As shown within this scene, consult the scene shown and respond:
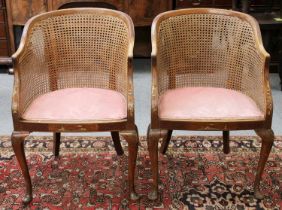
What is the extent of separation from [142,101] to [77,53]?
1089 millimetres

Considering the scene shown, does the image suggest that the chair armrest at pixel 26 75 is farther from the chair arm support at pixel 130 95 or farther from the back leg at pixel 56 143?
the chair arm support at pixel 130 95

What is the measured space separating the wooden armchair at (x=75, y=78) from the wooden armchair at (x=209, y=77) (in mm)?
164

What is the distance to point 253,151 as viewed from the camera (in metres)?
2.55

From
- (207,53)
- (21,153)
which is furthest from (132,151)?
(207,53)

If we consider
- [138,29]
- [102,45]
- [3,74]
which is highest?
[102,45]

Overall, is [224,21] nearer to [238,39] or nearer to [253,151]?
[238,39]

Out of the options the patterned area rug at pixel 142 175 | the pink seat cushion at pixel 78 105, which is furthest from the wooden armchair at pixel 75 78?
the patterned area rug at pixel 142 175

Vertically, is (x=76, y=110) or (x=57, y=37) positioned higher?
(x=57, y=37)

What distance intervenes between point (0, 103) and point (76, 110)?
58.8 inches

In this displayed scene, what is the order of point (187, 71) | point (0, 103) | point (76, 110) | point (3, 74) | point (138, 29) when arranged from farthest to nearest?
1. point (138, 29)
2. point (3, 74)
3. point (0, 103)
4. point (187, 71)
5. point (76, 110)

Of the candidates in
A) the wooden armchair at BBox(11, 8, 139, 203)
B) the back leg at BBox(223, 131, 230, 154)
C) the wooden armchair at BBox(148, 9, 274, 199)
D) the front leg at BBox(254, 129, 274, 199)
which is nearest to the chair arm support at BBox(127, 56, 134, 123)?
the wooden armchair at BBox(11, 8, 139, 203)

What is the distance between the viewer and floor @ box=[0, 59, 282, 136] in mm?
2850

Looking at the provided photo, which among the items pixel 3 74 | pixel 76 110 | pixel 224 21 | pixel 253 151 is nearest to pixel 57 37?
pixel 76 110

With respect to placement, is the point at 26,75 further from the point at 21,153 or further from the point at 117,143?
the point at 117,143
